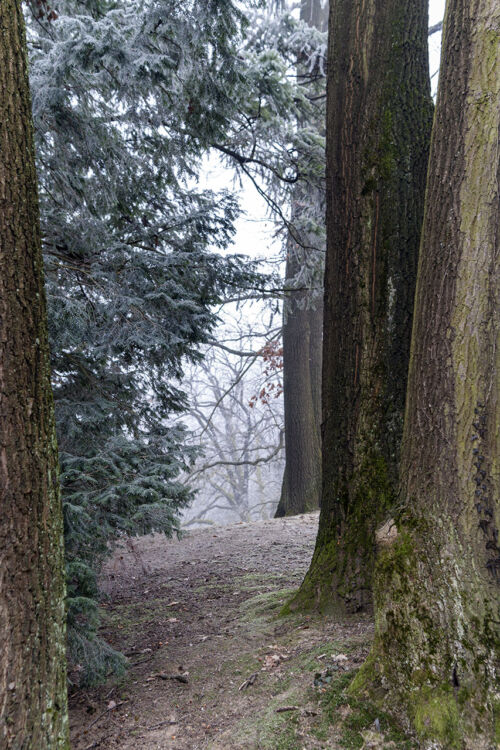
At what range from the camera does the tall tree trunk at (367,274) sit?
Answer: 3424mm

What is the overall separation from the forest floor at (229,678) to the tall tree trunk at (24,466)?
2.78 feet

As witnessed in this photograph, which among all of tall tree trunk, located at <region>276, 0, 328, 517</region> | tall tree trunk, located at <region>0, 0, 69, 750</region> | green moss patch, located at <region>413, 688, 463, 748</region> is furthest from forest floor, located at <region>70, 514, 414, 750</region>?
tall tree trunk, located at <region>276, 0, 328, 517</region>

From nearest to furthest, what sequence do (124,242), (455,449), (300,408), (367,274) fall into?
(455,449), (367,274), (124,242), (300,408)

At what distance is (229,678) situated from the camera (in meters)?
3.15

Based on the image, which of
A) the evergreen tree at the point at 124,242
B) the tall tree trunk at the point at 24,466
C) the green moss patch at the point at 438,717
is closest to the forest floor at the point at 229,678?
the green moss patch at the point at 438,717

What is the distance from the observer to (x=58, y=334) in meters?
4.25

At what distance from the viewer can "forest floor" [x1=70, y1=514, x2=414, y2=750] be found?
242 cm

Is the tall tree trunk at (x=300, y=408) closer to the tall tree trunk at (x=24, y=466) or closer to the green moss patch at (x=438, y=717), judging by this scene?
the tall tree trunk at (x=24, y=466)

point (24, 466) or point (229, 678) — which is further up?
point (24, 466)

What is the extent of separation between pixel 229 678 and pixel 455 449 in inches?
78.4

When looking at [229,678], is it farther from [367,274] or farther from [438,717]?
[367,274]

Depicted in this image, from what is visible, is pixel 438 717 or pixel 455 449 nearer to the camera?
pixel 438 717

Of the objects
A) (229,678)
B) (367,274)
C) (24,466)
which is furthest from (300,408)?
(24,466)

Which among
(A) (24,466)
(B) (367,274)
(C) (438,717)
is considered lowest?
(C) (438,717)
